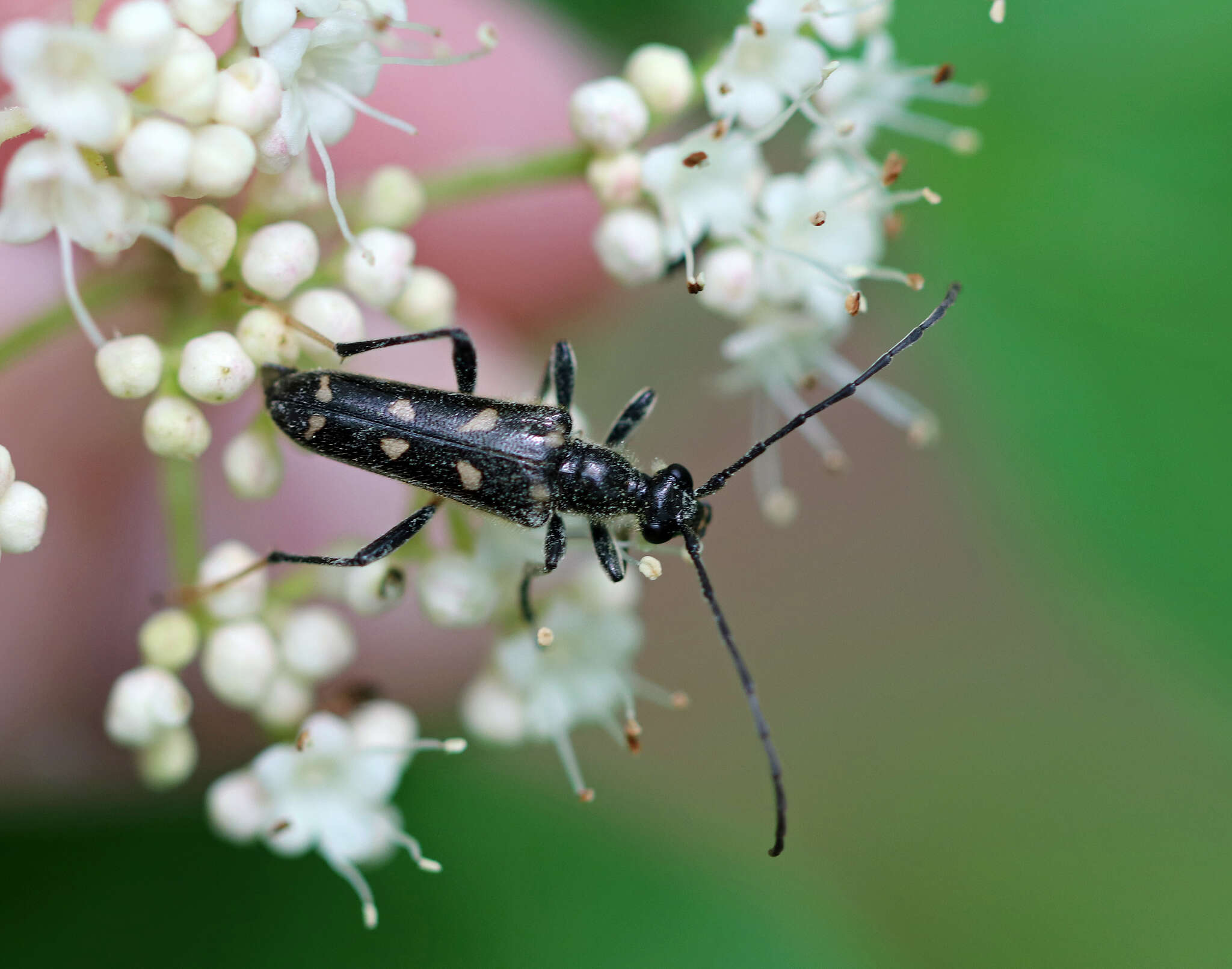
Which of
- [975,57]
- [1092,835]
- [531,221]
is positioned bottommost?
[1092,835]

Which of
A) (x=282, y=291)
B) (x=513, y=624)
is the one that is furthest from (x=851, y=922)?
(x=282, y=291)

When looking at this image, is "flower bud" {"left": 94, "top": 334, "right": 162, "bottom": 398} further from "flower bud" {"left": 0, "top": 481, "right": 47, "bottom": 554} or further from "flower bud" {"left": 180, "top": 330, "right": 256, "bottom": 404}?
"flower bud" {"left": 0, "top": 481, "right": 47, "bottom": 554}

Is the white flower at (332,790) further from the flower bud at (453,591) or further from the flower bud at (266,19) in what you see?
the flower bud at (266,19)

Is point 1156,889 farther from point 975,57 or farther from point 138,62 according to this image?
point 138,62

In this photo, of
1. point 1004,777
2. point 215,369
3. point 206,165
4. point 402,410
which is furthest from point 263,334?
point 1004,777

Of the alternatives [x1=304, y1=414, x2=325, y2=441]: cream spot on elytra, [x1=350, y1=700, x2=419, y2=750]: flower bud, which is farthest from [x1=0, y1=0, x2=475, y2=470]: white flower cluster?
[x1=350, y1=700, x2=419, y2=750]: flower bud

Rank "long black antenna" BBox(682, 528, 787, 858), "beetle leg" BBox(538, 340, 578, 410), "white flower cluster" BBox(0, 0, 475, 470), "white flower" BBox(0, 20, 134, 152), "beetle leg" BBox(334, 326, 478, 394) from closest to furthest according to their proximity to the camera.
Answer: "white flower" BBox(0, 20, 134, 152) < "white flower cluster" BBox(0, 0, 475, 470) < "beetle leg" BBox(334, 326, 478, 394) < "long black antenna" BBox(682, 528, 787, 858) < "beetle leg" BBox(538, 340, 578, 410)
